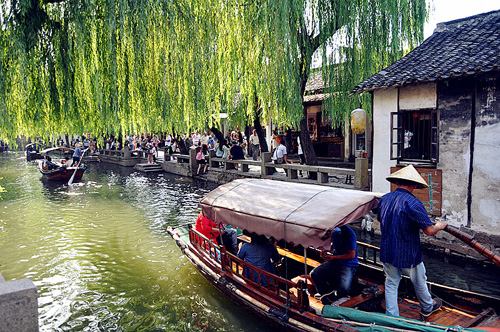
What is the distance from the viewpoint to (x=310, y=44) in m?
12.4

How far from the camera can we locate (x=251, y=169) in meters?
18.5

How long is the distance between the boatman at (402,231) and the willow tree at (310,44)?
5.73 m

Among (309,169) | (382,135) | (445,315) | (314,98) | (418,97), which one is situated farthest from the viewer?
(314,98)

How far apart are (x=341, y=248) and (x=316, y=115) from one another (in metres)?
15.2

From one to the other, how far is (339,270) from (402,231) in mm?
1482

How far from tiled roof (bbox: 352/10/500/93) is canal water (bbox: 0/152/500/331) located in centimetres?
433

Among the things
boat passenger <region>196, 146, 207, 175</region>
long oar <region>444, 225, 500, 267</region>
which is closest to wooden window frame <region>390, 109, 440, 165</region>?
long oar <region>444, 225, 500, 267</region>

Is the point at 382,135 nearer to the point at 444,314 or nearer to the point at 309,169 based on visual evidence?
the point at 309,169

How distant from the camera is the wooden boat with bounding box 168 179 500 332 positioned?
4.57 m

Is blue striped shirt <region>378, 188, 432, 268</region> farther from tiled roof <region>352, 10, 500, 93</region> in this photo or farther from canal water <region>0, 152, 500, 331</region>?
tiled roof <region>352, 10, 500, 93</region>

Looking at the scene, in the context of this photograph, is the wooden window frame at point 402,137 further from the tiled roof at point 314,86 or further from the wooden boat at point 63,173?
the wooden boat at point 63,173

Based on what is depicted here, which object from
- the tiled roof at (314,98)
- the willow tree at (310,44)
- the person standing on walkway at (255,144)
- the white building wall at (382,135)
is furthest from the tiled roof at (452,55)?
the person standing on walkway at (255,144)

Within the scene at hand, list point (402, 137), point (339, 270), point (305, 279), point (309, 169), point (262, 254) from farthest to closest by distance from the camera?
point (309, 169) < point (402, 137) < point (262, 254) < point (339, 270) < point (305, 279)

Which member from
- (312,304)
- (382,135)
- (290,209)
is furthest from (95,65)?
(382,135)
